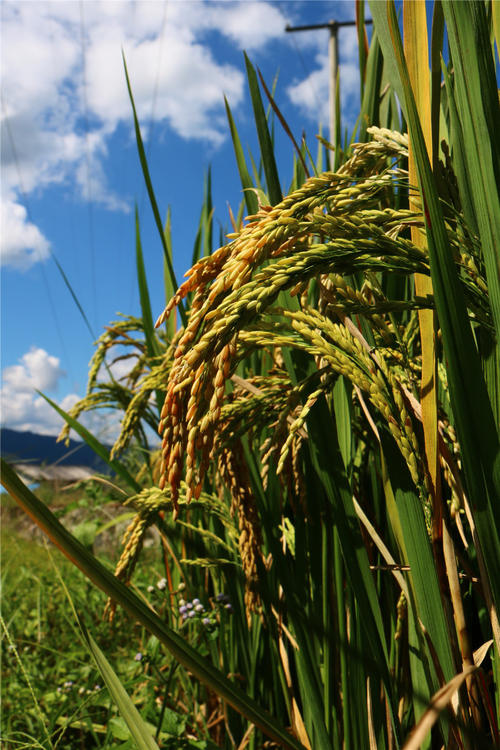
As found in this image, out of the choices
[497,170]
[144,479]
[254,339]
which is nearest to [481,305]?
[497,170]

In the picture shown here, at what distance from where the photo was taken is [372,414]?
875 mm

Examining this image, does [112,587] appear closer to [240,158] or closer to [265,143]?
[265,143]

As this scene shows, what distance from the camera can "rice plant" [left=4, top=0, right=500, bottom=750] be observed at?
53 cm

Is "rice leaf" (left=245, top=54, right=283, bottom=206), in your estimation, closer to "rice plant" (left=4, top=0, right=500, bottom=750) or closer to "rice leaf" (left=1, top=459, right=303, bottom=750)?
"rice plant" (left=4, top=0, right=500, bottom=750)

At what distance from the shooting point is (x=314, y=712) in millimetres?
847

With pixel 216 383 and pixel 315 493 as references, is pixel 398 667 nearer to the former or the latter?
pixel 315 493

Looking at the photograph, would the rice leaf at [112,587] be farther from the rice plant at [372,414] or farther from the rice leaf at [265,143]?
the rice leaf at [265,143]

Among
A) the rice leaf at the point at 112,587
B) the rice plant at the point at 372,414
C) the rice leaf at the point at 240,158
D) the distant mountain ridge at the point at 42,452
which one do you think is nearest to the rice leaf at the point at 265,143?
the rice plant at the point at 372,414

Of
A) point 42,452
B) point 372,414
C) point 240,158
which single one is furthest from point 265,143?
point 42,452

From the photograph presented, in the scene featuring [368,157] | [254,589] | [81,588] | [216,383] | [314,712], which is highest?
[368,157]

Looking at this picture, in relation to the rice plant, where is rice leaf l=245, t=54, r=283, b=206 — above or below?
above

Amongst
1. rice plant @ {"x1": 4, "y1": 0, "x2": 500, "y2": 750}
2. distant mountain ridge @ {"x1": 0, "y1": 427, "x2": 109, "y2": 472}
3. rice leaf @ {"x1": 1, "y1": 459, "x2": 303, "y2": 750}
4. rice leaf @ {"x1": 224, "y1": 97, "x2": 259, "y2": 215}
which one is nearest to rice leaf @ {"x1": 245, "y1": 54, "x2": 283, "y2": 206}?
rice plant @ {"x1": 4, "y1": 0, "x2": 500, "y2": 750}

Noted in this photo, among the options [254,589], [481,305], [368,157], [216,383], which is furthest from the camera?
[254,589]

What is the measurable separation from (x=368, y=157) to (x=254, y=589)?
864mm
